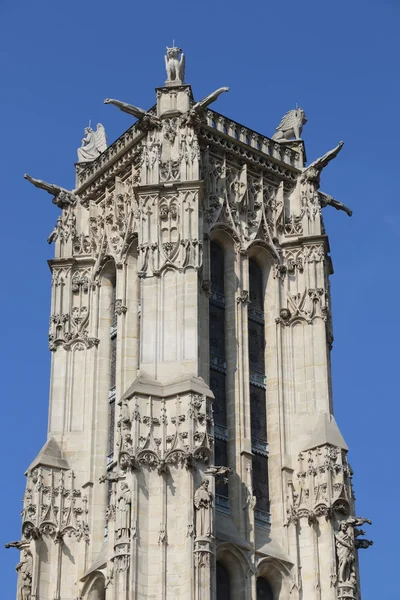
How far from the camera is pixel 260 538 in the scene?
43.4 meters

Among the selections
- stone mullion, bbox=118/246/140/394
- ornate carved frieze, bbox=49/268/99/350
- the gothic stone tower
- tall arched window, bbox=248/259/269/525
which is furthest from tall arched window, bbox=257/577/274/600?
ornate carved frieze, bbox=49/268/99/350

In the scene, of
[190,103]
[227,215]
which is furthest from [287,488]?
[190,103]

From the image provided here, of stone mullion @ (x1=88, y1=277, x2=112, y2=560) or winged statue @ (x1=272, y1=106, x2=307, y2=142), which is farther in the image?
winged statue @ (x1=272, y1=106, x2=307, y2=142)

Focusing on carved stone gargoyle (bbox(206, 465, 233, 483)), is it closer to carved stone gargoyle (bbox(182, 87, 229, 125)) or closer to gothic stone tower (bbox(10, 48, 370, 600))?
gothic stone tower (bbox(10, 48, 370, 600))

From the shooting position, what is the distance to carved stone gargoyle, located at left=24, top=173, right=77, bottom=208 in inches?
1973

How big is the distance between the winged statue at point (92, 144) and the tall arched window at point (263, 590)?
14.3 meters

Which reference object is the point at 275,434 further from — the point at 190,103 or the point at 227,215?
the point at 190,103

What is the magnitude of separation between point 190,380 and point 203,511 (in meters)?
3.39

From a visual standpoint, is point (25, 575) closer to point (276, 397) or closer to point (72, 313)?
point (276, 397)

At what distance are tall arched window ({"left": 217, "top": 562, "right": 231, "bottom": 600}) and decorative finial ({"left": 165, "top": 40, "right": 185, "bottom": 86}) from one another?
13532mm

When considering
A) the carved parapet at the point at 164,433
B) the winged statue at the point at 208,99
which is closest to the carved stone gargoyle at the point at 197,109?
the winged statue at the point at 208,99

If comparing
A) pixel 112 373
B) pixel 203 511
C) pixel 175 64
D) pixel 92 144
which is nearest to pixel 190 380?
pixel 203 511

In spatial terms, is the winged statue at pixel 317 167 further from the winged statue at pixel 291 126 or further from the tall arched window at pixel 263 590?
the tall arched window at pixel 263 590

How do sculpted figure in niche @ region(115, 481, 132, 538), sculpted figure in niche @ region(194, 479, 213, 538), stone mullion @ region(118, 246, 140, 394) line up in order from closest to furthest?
sculpted figure in niche @ region(194, 479, 213, 538)
sculpted figure in niche @ region(115, 481, 132, 538)
stone mullion @ region(118, 246, 140, 394)
